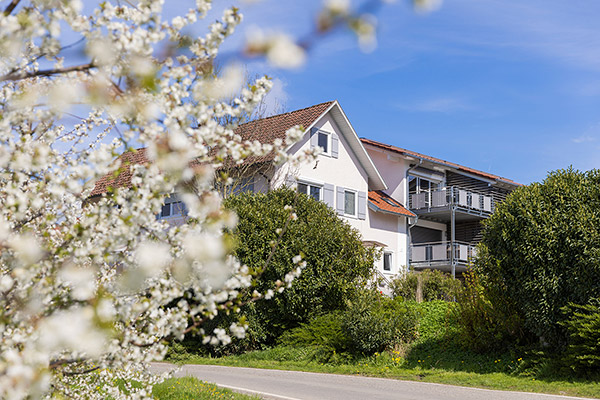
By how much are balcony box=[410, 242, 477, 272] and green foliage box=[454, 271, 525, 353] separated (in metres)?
16.1

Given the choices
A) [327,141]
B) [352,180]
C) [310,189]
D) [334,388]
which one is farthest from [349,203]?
[334,388]

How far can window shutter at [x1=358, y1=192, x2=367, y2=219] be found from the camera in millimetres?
31656

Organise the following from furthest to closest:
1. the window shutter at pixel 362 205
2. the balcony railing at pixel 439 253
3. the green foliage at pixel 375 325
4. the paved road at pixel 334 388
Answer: the balcony railing at pixel 439 253 < the window shutter at pixel 362 205 < the green foliage at pixel 375 325 < the paved road at pixel 334 388

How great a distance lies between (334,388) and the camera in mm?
13016

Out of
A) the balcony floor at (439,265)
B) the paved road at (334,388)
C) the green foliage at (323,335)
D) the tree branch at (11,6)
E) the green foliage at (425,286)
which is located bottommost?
the paved road at (334,388)

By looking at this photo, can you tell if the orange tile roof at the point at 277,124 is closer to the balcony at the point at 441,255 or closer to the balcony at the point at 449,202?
the balcony at the point at 449,202

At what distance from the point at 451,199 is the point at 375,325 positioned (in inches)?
750

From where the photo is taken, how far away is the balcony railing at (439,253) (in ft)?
109

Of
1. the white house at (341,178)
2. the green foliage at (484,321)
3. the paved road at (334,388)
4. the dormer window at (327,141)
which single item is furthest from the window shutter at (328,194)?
the paved road at (334,388)

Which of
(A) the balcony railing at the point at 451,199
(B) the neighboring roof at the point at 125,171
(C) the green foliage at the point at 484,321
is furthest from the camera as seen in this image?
(A) the balcony railing at the point at 451,199

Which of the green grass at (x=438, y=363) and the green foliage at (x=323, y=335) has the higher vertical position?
the green foliage at (x=323, y=335)

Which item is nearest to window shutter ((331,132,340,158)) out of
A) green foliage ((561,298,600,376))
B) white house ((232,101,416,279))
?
white house ((232,101,416,279))

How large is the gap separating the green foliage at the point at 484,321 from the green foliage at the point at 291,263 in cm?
444

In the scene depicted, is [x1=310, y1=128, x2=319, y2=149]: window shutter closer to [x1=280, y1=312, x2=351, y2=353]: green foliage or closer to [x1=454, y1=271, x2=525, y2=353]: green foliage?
[x1=280, y1=312, x2=351, y2=353]: green foliage
